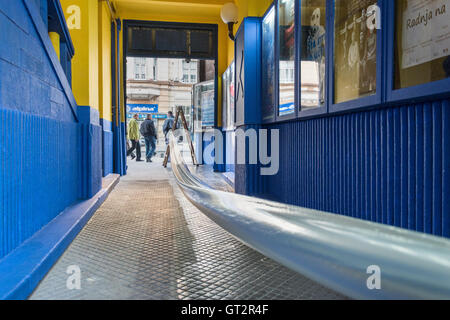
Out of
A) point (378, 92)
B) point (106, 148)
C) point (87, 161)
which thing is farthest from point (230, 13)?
point (378, 92)

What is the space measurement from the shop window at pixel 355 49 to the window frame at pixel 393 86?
0.19 meters

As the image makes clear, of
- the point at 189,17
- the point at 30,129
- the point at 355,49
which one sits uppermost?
the point at 189,17

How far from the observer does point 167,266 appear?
1990mm

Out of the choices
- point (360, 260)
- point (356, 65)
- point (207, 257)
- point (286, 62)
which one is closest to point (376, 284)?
point (360, 260)

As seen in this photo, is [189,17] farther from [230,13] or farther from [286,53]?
[286,53]

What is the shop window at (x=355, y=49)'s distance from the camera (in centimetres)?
228

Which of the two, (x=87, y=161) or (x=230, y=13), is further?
(x=230, y=13)

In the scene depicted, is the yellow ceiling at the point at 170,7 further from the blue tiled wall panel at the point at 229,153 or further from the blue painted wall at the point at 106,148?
the blue painted wall at the point at 106,148

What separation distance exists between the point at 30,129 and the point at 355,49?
2.28m

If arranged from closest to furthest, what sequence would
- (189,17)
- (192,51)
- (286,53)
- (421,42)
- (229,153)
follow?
(421,42), (286,53), (229,153), (189,17), (192,51)

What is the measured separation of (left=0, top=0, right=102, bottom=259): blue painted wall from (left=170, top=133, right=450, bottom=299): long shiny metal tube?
4.76 ft

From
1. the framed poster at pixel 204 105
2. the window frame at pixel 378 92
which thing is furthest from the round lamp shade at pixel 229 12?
the window frame at pixel 378 92
